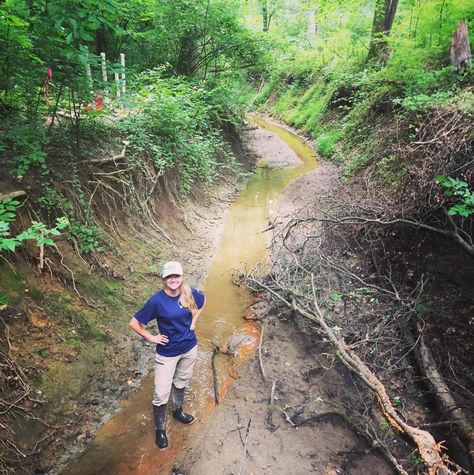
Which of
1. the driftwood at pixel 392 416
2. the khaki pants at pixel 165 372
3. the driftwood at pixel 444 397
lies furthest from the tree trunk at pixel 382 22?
the khaki pants at pixel 165 372

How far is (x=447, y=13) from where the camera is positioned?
8539mm

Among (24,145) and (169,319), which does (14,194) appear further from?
(169,319)

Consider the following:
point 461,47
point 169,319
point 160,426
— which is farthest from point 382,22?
point 160,426

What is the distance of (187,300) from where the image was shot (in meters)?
4.07

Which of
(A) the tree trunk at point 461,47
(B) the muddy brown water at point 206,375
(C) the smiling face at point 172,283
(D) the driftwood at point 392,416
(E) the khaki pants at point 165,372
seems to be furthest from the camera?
(A) the tree trunk at point 461,47

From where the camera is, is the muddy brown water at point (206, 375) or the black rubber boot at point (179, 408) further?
the black rubber boot at point (179, 408)

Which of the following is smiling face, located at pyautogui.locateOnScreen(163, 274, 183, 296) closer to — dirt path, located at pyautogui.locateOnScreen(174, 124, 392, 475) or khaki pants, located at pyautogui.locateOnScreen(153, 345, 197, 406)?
khaki pants, located at pyautogui.locateOnScreen(153, 345, 197, 406)

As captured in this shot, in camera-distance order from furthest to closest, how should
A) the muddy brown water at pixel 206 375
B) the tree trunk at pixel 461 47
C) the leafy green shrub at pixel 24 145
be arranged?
the tree trunk at pixel 461 47 < the leafy green shrub at pixel 24 145 < the muddy brown water at pixel 206 375

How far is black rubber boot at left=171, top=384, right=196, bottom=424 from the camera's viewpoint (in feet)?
14.5

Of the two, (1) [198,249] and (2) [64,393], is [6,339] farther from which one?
(1) [198,249]

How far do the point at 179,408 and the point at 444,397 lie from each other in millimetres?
3176

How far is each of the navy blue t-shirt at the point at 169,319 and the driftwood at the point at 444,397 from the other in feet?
9.87

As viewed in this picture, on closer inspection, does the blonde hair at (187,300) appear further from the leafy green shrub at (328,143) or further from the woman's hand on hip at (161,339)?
the leafy green shrub at (328,143)

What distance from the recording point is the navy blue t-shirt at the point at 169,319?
3932 millimetres
